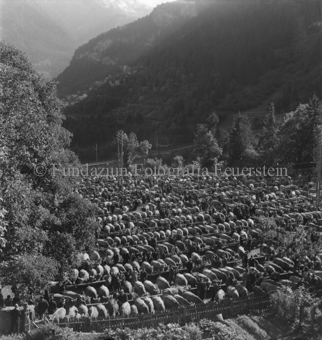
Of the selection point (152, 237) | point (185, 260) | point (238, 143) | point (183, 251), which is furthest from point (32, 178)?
point (238, 143)

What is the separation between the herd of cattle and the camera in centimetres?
1666

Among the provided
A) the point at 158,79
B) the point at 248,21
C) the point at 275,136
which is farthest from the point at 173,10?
the point at 275,136

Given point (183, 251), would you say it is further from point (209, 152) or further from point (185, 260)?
point (209, 152)

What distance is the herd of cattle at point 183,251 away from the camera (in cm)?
1666

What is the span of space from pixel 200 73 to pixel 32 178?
422 ft

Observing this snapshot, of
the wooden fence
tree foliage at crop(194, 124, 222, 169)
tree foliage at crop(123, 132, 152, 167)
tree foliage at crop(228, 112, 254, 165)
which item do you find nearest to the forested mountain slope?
tree foliage at crop(123, 132, 152, 167)

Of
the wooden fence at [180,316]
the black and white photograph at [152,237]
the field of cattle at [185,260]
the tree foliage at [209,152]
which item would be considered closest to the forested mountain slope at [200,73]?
the tree foliage at [209,152]

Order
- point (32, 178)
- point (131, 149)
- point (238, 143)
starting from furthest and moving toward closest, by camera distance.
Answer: point (131, 149)
point (238, 143)
point (32, 178)

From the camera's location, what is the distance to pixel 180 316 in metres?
13.9

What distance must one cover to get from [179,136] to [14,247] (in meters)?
91.2

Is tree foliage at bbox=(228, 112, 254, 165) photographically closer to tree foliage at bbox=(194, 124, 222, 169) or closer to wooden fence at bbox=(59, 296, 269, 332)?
tree foliage at bbox=(194, 124, 222, 169)

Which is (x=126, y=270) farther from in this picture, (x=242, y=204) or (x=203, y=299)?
(x=242, y=204)

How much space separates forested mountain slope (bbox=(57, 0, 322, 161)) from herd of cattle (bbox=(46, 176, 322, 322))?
68.0 metres

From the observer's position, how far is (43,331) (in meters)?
12.3
